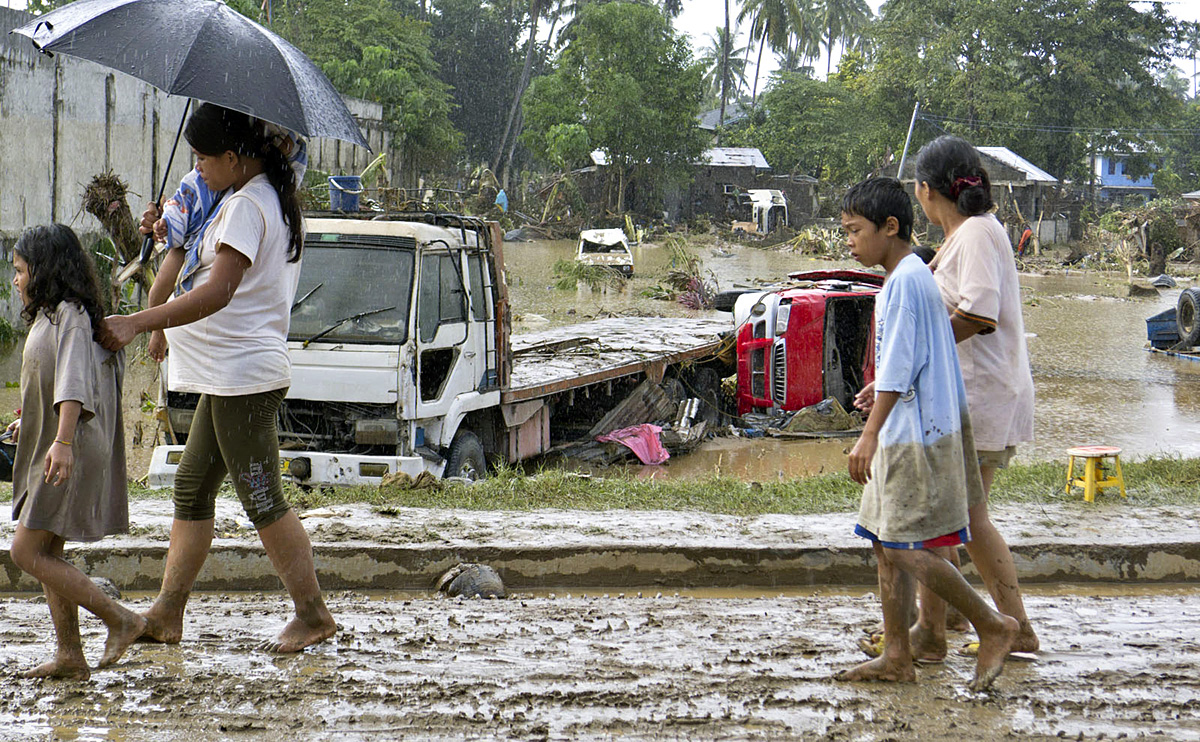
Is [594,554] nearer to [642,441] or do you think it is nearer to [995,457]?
[995,457]

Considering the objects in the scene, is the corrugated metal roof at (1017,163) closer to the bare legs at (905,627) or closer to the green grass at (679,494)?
the green grass at (679,494)

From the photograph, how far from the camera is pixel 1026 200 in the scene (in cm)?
4450

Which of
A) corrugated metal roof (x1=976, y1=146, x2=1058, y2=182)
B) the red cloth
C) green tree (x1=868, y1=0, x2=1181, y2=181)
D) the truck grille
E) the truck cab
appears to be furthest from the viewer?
green tree (x1=868, y1=0, x2=1181, y2=181)

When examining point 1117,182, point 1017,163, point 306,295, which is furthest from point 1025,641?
point 1117,182

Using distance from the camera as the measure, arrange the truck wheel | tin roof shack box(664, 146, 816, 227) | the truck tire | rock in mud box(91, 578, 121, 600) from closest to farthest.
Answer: rock in mud box(91, 578, 121, 600), the truck wheel, the truck tire, tin roof shack box(664, 146, 816, 227)

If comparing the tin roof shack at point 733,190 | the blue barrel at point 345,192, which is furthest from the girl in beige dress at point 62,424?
the tin roof shack at point 733,190

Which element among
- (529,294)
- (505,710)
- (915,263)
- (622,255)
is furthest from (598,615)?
(622,255)

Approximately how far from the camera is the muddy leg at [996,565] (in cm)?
370

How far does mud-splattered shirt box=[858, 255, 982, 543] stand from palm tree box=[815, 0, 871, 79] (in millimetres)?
79171

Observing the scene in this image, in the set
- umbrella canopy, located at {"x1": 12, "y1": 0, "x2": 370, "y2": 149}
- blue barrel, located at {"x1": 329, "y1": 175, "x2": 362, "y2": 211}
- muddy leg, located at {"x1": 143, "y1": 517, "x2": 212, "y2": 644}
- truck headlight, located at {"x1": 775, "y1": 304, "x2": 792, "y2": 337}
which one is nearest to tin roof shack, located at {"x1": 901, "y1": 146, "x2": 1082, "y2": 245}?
truck headlight, located at {"x1": 775, "y1": 304, "x2": 792, "y2": 337}

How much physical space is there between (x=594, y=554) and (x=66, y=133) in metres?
12.1

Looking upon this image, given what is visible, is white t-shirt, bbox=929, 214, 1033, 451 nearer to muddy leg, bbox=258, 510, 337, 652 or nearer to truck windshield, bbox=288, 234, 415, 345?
muddy leg, bbox=258, 510, 337, 652

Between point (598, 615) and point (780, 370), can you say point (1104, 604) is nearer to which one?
point (598, 615)

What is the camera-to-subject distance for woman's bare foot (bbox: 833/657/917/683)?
11.6 feet
